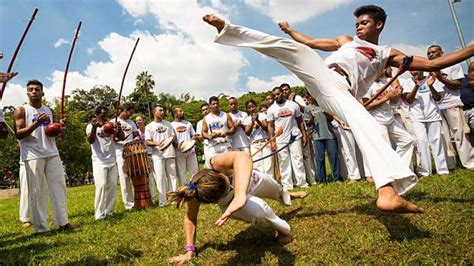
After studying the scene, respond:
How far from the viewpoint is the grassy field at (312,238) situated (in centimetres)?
312

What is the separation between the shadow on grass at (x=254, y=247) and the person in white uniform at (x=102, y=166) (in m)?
3.81

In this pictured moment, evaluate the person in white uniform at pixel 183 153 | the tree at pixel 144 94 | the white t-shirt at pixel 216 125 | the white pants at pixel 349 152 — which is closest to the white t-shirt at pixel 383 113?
the white pants at pixel 349 152

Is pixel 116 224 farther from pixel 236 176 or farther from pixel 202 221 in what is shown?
pixel 236 176

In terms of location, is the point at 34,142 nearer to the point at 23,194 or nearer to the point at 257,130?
the point at 23,194

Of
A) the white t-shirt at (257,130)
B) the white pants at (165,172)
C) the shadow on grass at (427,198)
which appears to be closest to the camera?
the shadow on grass at (427,198)

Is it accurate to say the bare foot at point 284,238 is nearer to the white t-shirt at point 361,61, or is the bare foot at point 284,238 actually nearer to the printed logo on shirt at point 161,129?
the white t-shirt at point 361,61

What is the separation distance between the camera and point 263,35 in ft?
12.7

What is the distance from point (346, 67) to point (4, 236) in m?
6.55

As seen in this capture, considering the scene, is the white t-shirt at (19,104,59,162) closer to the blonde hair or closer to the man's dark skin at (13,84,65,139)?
the man's dark skin at (13,84,65,139)

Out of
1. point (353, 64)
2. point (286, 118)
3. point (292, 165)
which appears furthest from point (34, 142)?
point (292, 165)

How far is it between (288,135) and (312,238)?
17.7 ft

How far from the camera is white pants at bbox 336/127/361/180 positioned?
321 inches

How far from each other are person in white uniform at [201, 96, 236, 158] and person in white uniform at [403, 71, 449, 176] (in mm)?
4238

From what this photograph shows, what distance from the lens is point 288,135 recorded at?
902 centimetres
